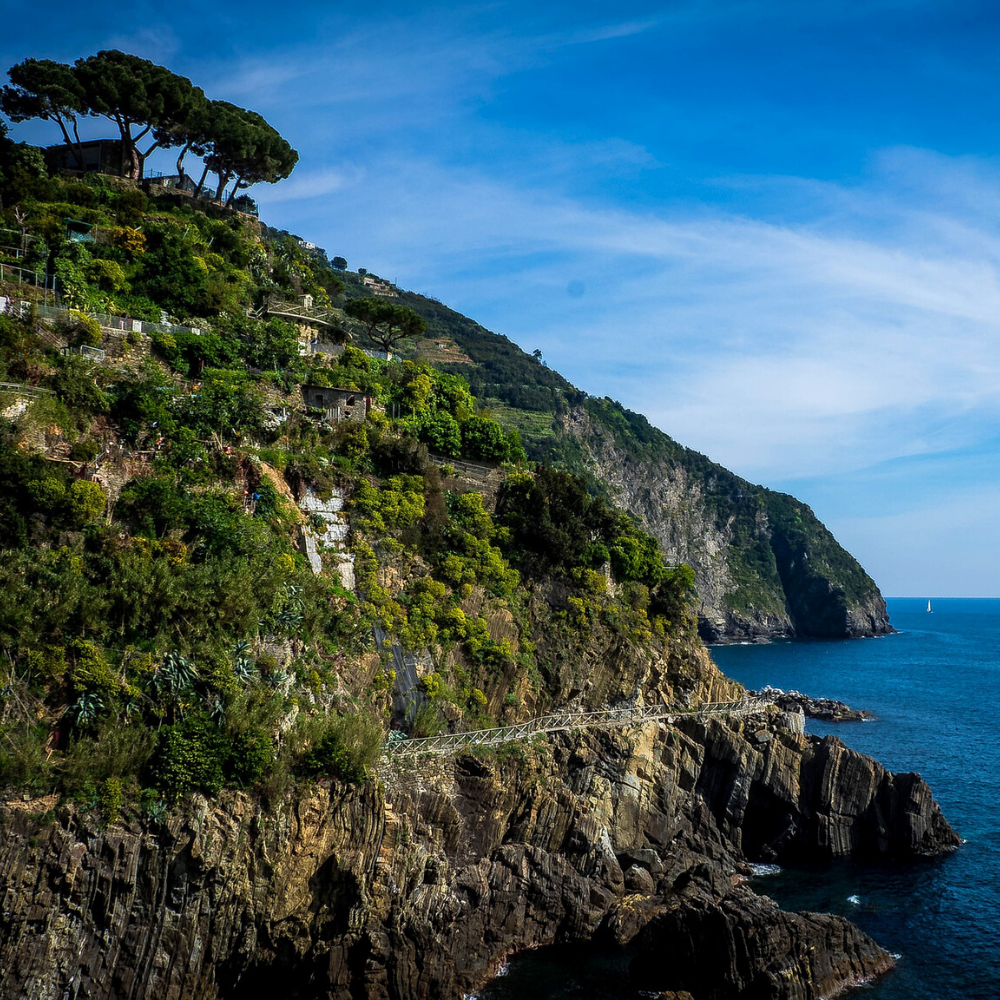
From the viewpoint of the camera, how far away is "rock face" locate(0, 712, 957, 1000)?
26.8 m

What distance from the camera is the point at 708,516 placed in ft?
534

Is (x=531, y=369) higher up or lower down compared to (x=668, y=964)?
higher up

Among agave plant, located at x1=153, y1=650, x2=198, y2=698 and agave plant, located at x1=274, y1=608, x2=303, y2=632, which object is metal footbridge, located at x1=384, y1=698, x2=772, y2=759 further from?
agave plant, located at x1=153, y1=650, x2=198, y2=698

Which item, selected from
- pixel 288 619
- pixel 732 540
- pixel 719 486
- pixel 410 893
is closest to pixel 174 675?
pixel 288 619

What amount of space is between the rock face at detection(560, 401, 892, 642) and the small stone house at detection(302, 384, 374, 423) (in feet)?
329

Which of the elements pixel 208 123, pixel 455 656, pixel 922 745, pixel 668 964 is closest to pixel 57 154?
pixel 208 123

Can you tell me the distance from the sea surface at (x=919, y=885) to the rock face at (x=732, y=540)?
2084 inches

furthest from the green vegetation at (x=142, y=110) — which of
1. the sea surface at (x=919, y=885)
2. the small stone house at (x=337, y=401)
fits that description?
the sea surface at (x=919, y=885)

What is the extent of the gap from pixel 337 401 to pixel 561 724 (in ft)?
75.6

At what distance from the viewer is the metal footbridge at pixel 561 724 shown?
3653 centimetres

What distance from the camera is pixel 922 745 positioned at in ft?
222

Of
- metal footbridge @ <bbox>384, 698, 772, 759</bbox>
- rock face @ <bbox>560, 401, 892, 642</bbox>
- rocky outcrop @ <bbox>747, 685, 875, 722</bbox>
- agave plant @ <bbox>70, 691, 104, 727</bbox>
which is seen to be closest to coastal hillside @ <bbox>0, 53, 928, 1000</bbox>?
agave plant @ <bbox>70, 691, 104, 727</bbox>

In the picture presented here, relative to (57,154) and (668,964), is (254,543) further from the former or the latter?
(57,154)

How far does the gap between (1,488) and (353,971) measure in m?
23.5
